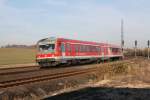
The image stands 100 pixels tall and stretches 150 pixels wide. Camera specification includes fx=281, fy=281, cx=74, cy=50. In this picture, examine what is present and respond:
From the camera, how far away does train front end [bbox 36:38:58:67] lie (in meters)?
27.7

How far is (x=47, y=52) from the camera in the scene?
28.3m

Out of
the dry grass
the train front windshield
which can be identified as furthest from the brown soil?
the dry grass

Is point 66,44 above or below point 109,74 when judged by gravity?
above

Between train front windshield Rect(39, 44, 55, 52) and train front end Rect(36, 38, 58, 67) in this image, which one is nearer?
train front end Rect(36, 38, 58, 67)

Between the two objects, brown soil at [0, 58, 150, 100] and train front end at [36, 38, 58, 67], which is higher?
train front end at [36, 38, 58, 67]

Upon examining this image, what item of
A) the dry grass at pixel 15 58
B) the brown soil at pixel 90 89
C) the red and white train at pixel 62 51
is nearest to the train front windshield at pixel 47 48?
the red and white train at pixel 62 51

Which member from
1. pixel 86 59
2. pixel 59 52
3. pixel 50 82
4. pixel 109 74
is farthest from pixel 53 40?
pixel 50 82

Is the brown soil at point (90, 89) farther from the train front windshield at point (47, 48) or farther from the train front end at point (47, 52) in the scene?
the train front windshield at point (47, 48)

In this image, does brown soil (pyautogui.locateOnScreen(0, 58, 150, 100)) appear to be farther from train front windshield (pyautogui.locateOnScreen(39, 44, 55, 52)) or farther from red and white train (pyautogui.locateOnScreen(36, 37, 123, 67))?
train front windshield (pyautogui.locateOnScreen(39, 44, 55, 52))

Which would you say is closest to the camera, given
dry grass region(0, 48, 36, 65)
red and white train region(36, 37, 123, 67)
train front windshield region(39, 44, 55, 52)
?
red and white train region(36, 37, 123, 67)

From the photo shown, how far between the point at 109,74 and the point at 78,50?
42.7ft

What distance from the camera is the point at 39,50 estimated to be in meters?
29.1

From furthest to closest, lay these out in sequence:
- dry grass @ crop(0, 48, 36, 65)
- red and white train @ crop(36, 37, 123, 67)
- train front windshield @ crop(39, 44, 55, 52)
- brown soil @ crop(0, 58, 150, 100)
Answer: dry grass @ crop(0, 48, 36, 65) → train front windshield @ crop(39, 44, 55, 52) → red and white train @ crop(36, 37, 123, 67) → brown soil @ crop(0, 58, 150, 100)

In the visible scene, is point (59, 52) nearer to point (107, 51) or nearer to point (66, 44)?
point (66, 44)
